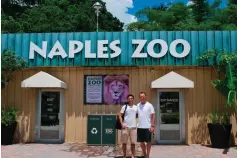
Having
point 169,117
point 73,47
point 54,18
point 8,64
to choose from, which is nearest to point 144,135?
point 169,117

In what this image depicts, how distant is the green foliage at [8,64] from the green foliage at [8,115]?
953 millimetres

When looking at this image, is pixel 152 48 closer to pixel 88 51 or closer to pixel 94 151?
pixel 88 51

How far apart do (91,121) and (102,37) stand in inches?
128

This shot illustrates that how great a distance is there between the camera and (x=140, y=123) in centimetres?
936

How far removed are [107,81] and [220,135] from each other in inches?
180

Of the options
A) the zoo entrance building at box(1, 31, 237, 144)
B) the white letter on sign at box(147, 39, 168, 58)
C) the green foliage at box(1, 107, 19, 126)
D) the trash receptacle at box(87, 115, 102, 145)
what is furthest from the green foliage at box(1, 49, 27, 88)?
the white letter on sign at box(147, 39, 168, 58)

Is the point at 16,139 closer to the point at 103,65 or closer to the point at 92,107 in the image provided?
the point at 92,107

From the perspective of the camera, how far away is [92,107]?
13172 millimetres

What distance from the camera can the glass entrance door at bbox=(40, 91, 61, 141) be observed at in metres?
13.5

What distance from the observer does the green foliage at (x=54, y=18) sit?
33406 mm

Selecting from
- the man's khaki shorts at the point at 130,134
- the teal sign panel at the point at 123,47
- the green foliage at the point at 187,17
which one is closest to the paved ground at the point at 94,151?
the man's khaki shorts at the point at 130,134

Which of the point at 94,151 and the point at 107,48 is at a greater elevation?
the point at 107,48

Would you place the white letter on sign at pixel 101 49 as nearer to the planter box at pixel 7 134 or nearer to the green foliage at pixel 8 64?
the green foliage at pixel 8 64

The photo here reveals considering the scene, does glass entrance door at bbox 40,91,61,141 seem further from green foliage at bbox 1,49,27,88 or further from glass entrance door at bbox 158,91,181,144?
glass entrance door at bbox 158,91,181,144
